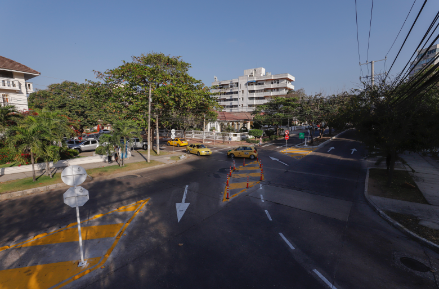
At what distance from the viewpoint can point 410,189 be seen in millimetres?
12180

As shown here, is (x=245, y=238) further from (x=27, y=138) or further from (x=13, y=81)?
(x=13, y=81)

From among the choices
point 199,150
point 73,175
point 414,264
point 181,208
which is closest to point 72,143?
point 199,150

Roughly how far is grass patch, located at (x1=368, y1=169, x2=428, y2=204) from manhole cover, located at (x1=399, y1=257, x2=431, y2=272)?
19.2 feet

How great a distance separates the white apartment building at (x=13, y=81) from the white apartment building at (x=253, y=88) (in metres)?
53.0

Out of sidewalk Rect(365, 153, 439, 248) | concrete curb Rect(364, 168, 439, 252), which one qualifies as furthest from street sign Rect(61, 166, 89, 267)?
sidewalk Rect(365, 153, 439, 248)

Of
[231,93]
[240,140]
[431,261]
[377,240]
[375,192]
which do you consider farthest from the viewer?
[231,93]

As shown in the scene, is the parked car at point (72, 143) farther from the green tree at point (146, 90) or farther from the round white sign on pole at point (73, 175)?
the round white sign on pole at point (73, 175)

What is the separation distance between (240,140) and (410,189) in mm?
31037

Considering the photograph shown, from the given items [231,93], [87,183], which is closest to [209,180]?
[87,183]

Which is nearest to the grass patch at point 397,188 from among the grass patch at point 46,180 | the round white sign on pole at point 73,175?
the round white sign on pole at point 73,175

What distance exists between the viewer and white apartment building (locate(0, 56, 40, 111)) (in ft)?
89.8

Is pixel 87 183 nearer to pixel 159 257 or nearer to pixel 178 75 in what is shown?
pixel 159 257

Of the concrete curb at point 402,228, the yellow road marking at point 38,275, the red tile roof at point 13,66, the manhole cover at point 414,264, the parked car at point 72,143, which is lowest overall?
the yellow road marking at point 38,275

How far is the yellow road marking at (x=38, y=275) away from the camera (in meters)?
5.36
